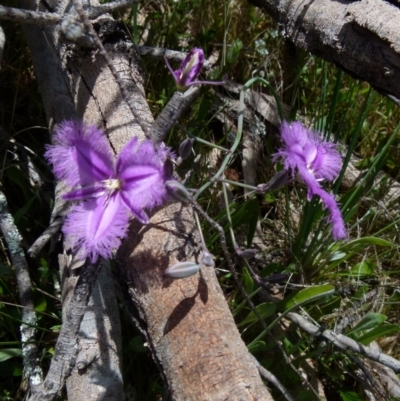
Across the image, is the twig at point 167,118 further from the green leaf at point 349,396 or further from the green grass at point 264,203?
the green leaf at point 349,396

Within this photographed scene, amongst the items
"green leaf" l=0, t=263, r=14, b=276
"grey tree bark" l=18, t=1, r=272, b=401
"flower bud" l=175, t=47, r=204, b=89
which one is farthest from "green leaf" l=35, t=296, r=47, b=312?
"flower bud" l=175, t=47, r=204, b=89

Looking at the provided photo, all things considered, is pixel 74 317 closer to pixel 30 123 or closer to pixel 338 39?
pixel 338 39

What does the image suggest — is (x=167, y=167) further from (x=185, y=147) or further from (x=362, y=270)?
(x=362, y=270)

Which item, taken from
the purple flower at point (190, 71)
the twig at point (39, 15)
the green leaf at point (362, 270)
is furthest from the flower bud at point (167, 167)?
the green leaf at point (362, 270)

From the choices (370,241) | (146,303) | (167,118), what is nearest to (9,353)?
(146,303)

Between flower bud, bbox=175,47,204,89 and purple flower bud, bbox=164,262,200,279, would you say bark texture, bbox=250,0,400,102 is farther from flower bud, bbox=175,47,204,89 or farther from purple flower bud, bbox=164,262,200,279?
purple flower bud, bbox=164,262,200,279
